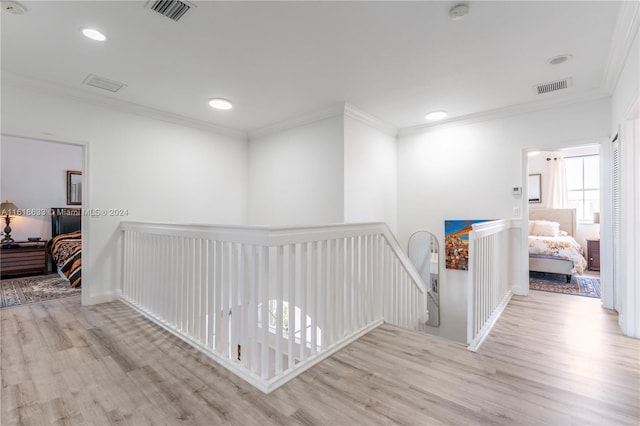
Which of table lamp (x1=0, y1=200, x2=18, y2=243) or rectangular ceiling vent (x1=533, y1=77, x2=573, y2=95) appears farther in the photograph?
table lamp (x1=0, y1=200, x2=18, y2=243)

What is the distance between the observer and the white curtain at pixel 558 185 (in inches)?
265

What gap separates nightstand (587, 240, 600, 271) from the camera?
5.71m

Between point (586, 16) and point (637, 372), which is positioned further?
point (586, 16)

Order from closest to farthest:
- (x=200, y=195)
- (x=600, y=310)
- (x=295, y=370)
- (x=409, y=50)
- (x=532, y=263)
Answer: (x=295, y=370) → (x=409, y=50) → (x=600, y=310) → (x=200, y=195) → (x=532, y=263)

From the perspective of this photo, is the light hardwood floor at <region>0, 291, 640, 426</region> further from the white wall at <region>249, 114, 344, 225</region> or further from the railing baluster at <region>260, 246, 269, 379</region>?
the white wall at <region>249, 114, 344, 225</region>

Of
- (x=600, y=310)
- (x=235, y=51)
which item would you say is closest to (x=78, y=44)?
(x=235, y=51)

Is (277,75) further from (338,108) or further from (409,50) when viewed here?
(409,50)

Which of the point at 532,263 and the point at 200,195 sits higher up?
the point at 200,195

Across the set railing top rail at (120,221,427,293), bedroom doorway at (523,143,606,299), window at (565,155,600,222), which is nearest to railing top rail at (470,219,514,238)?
railing top rail at (120,221,427,293)

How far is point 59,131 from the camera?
323 centimetres

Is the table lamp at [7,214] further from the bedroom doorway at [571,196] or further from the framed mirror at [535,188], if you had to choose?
the framed mirror at [535,188]

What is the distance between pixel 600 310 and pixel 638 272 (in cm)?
119

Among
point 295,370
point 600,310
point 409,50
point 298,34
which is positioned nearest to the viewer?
point 295,370

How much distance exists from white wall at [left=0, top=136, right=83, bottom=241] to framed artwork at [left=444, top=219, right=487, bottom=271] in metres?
7.51
